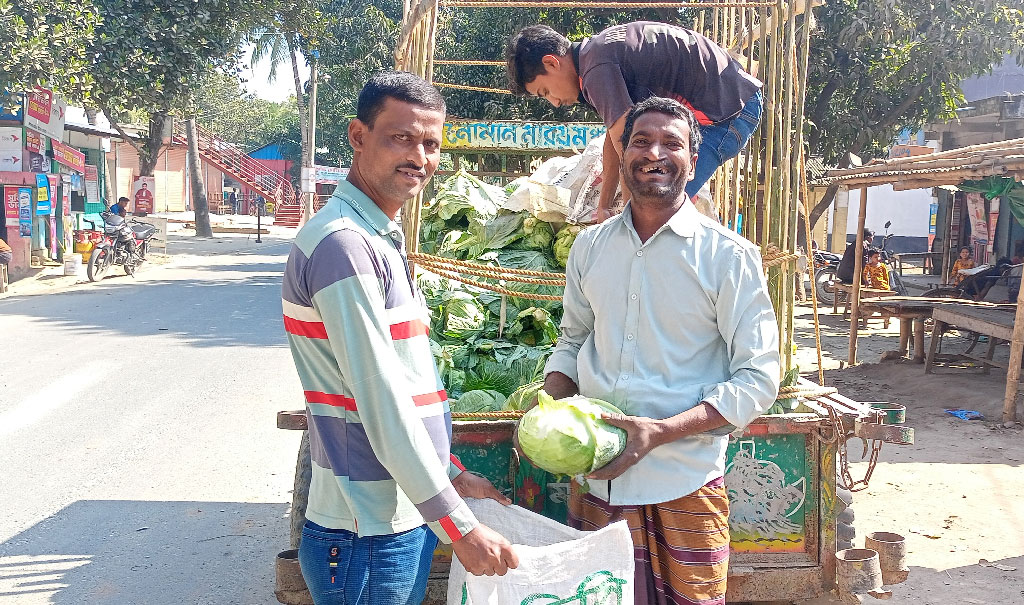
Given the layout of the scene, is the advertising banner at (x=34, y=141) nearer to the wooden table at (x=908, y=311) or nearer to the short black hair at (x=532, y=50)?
the wooden table at (x=908, y=311)

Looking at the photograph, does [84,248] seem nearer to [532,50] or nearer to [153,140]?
[153,140]

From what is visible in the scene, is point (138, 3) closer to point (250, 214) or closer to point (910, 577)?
point (910, 577)

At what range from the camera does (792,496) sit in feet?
10.1

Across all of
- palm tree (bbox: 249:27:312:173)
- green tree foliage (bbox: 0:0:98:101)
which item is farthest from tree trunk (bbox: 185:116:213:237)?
green tree foliage (bbox: 0:0:98:101)

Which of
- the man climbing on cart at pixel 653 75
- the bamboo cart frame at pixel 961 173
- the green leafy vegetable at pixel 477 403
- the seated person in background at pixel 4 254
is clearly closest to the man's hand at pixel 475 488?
the man climbing on cart at pixel 653 75

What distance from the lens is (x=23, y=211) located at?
15.9 m

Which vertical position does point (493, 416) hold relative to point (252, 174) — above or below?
below

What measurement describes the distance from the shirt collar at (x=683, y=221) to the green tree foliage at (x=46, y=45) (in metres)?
13.0

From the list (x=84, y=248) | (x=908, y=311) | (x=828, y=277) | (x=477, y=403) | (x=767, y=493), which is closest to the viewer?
(x=767, y=493)

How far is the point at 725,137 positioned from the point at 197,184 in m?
26.8

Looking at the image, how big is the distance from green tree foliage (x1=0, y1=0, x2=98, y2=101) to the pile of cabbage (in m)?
10.0

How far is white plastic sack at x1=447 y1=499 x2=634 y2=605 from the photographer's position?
1.98 m

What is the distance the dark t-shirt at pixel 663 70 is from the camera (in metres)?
3.26

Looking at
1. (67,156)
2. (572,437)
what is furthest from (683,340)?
(67,156)
